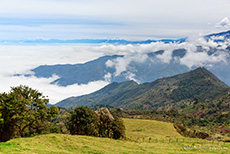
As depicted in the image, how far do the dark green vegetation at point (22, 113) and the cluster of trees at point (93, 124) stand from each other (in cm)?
905

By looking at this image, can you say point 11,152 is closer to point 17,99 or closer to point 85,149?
point 85,149

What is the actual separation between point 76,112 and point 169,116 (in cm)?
13052

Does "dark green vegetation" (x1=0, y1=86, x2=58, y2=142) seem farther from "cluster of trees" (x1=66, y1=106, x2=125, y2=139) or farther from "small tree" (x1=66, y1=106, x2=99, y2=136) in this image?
"cluster of trees" (x1=66, y1=106, x2=125, y2=139)

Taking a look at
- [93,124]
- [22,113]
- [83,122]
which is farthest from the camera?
[93,124]

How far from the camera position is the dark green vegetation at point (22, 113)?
4194 cm

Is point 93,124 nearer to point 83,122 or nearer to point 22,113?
point 83,122

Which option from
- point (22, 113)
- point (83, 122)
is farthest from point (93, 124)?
point (22, 113)

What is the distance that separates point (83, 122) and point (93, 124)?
302 centimetres

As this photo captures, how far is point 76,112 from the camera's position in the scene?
2330 inches

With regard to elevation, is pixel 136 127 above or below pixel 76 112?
below

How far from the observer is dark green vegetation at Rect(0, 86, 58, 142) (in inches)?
1651

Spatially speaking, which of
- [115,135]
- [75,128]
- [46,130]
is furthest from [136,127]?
[46,130]

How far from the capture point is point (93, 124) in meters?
58.7

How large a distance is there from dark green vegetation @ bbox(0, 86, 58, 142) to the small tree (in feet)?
28.5
